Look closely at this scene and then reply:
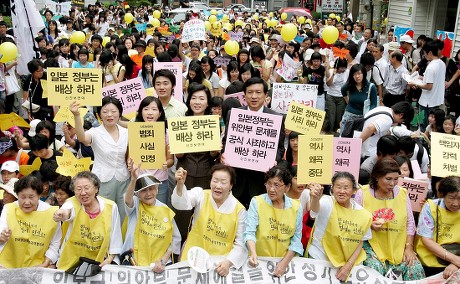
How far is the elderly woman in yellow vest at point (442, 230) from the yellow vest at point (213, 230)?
1589mm

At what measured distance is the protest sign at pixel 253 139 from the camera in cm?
533

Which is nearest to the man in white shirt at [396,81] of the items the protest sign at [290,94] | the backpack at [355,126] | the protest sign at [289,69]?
the protest sign at [289,69]

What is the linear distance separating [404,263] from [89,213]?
2.66 m

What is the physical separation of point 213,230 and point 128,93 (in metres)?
2.92

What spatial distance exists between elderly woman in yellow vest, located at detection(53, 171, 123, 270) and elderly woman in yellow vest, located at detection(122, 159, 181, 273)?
195 millimetres

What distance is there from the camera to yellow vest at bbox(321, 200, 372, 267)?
452 centimetres

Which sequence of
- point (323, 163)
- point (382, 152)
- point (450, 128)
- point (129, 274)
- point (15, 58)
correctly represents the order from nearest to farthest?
point (129, 274) < point (323, 163) < point (382, 152) < point (450, 128) < point (15, 58)

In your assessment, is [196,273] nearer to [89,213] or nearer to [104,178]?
[89,213]

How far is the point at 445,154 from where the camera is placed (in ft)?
16.9

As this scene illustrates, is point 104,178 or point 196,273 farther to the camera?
point 104,178

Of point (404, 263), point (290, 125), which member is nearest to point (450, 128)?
point (290, 125)

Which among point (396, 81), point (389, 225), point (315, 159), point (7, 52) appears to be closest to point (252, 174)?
point (315, 159)

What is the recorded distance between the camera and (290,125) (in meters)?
5.87

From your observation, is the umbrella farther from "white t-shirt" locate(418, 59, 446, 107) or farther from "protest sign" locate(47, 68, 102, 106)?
"white t-shirt" locate(418, 59, 446, 107)
